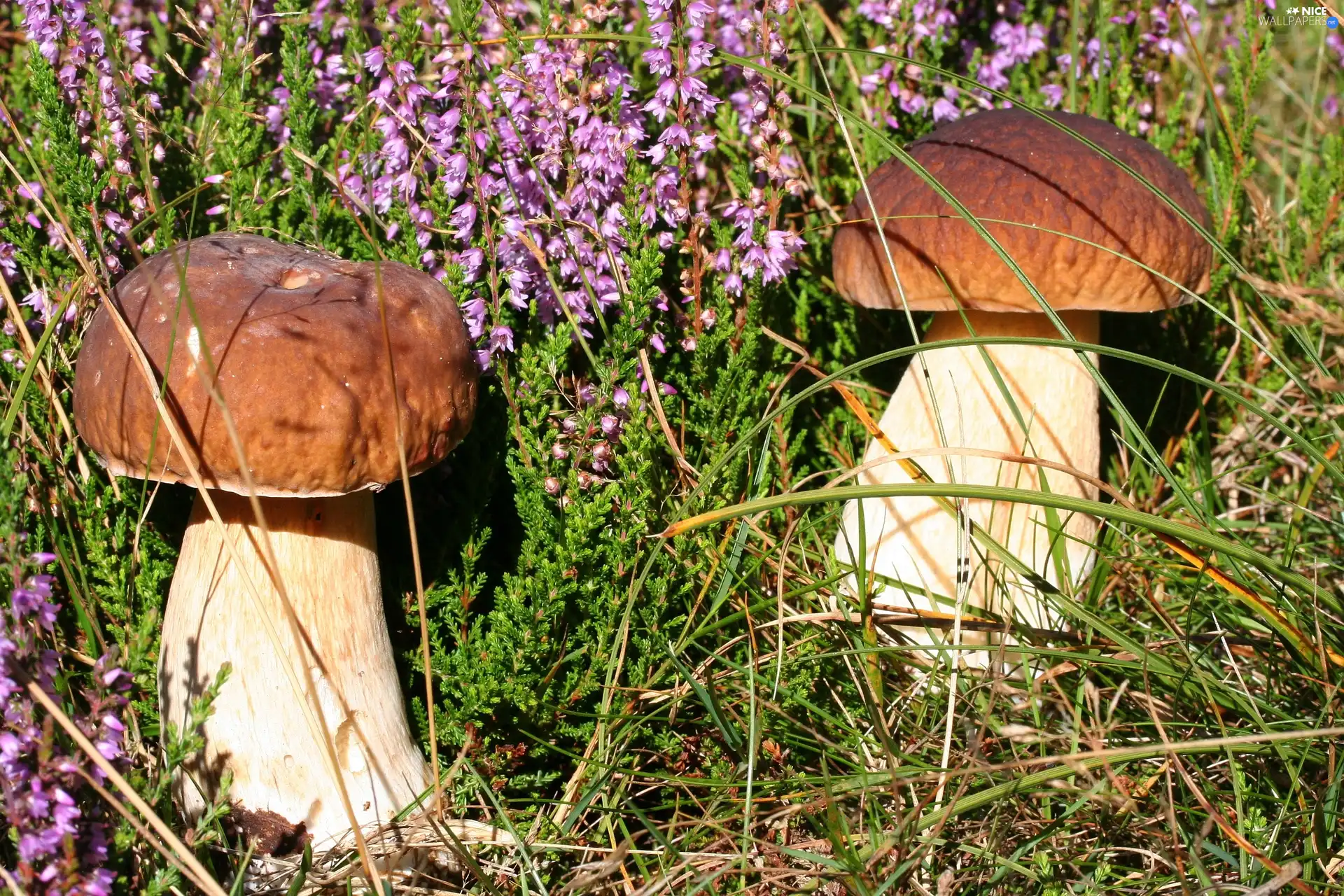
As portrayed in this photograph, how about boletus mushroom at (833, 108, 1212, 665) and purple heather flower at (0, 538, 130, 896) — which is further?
boletus mushroom at (833, 108, 1212, 665)

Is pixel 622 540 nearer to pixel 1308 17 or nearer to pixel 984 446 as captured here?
pixel 984 446

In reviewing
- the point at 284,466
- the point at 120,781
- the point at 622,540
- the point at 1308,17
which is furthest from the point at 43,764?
the point at 1308,17

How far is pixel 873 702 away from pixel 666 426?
782 mm

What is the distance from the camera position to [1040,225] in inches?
87.0

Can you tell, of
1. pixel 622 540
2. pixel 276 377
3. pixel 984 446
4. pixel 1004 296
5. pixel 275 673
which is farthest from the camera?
pixel 984 446

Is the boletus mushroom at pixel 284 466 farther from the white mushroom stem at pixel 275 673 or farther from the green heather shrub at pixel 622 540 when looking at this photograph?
the green heather shrub at pixel 622 540

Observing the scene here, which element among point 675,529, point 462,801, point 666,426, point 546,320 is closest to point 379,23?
point 546,320

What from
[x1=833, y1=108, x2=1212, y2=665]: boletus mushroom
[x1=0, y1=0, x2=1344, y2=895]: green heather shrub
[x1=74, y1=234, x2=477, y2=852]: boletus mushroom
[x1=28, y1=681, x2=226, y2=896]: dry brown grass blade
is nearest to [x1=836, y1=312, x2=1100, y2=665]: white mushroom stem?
[x1=833, y1=108, x2=1212, y2=665]: boletus mushroom

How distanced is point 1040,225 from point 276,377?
4.95 feet

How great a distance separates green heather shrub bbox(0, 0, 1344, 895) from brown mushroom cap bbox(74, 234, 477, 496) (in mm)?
158

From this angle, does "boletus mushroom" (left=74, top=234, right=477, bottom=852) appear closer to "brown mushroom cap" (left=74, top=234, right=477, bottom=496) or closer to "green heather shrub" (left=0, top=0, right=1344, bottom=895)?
"brown mushroom cap" (left=74, top=234, right=477, bottom=496)

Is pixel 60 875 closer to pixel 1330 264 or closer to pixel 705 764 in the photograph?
pixel 705 764

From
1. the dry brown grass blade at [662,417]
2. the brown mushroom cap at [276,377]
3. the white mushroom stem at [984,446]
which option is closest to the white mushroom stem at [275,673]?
the brown mushroom cap at [276,377]

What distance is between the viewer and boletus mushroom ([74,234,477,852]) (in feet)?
5.46
